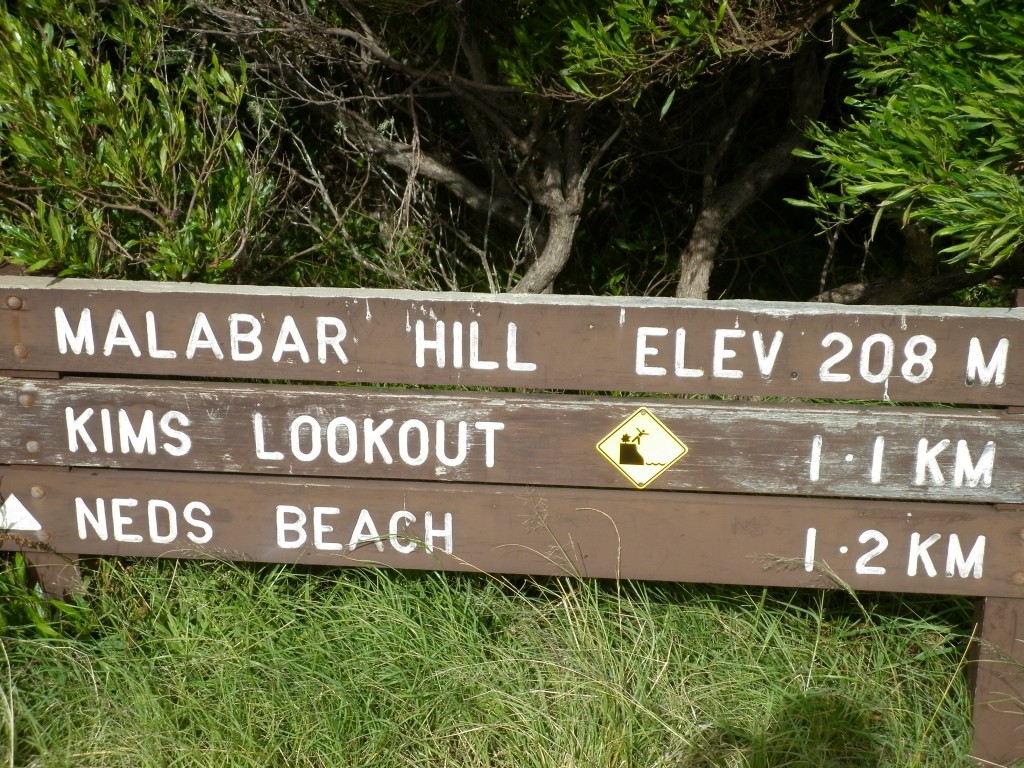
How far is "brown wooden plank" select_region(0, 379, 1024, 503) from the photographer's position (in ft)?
8.13

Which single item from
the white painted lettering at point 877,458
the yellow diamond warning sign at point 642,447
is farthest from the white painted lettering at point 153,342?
the white painted lettering at point 877,458

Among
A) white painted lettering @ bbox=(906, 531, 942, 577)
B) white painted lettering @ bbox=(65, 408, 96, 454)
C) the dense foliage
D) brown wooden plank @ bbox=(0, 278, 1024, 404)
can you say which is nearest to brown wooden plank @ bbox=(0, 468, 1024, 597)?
white painted lettering @ bbox=(906, 531, 942, 577)

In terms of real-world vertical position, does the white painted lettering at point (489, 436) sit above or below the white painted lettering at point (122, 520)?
above

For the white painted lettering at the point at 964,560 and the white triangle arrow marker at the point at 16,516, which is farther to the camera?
the white triangle arrow marker at the point at 16,516

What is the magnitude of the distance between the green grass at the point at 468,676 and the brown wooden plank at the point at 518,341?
67 centimetres

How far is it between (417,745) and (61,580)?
48.2 inches

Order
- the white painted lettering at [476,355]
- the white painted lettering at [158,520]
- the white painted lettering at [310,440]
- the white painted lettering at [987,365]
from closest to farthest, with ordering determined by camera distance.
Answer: the white painted lettering at [987,365] < the white painted lettering at [476,355] < the white painted lettering at [310,440] < the white painted lettering at [158,520]

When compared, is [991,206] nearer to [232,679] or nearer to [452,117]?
[232,679]

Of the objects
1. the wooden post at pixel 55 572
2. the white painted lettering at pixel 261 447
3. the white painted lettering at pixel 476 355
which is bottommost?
the wooden post at pixel 55 572

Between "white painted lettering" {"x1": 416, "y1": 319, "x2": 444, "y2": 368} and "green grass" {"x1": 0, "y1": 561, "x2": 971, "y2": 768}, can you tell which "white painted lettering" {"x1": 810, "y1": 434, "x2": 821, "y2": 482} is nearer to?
"green grass" {"x1": 0, "y1": 561, "x2": 971, "y2": 768}

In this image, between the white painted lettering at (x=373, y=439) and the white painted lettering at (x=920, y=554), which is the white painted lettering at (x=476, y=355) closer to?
the white painted lettering at (x=373, y=439)

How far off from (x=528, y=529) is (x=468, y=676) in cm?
45

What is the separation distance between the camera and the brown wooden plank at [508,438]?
2.48 metres

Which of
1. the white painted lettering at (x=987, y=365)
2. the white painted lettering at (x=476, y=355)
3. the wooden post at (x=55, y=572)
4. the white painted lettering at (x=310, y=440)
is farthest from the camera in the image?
the wooden post at (x=55, y=572)
